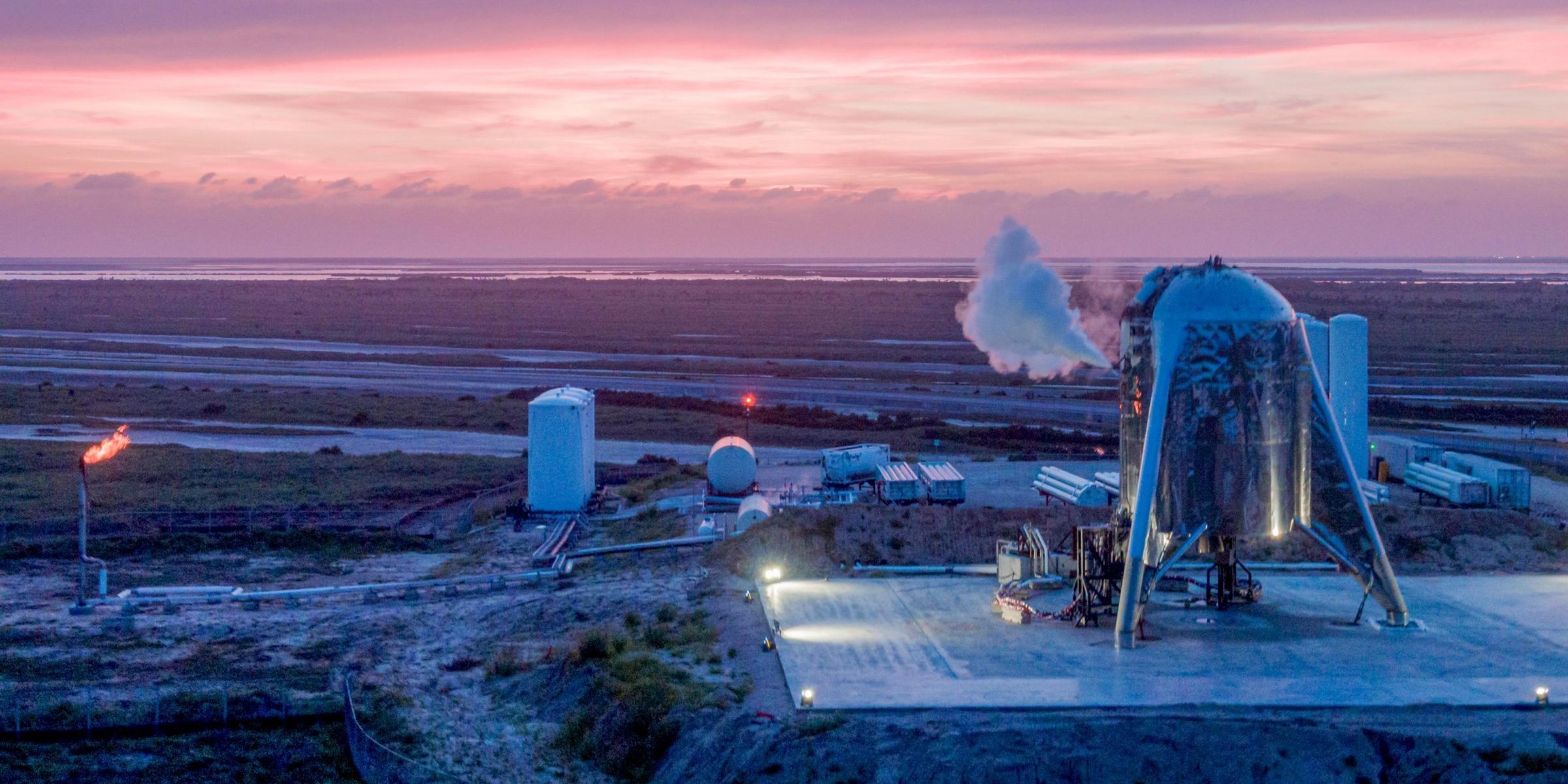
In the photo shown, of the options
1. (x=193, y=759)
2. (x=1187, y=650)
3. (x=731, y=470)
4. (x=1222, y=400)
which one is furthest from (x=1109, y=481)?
(x=193, y=759)

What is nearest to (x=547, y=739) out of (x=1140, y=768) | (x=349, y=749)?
(x=349, y=749)

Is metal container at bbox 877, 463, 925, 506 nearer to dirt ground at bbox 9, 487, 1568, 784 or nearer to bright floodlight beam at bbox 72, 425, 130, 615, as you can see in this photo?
dirt ground at bbox 9, 487, 1568, 784

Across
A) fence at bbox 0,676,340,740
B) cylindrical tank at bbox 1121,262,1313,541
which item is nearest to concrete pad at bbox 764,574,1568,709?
cylindrical tank at bbox 1121,262,1313,541

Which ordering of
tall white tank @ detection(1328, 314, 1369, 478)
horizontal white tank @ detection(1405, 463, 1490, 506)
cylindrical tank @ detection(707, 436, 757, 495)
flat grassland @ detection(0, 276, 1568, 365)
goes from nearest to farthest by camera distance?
horizontal white tank @ detection(1405, 463, 1490, 506) < tall white tank @ detection(1328, 314, 1369, 478) < cylindrical tank @ detection(707, 436, 757, 495) < flat grassland @ detection(0, 276, 1568, 365)

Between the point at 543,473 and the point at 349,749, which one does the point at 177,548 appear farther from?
the point at 349,749

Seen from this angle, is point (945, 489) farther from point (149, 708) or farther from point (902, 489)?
point (149, 708)

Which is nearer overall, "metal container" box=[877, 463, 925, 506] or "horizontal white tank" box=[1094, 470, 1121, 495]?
"horizontal white tank" box=[1094, 470, 1121, 495]
